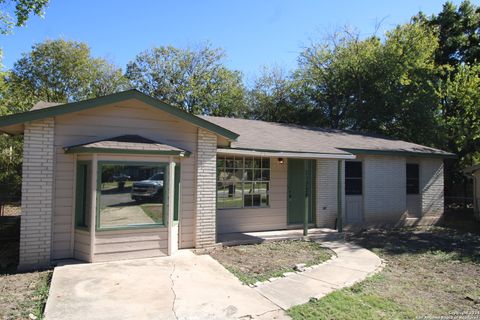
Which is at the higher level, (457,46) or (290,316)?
(457,46)

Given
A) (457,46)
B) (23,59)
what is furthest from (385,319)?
(23,59)

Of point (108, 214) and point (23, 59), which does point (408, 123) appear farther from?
point (23, 59)

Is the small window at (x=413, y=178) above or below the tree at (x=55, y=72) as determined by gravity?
below

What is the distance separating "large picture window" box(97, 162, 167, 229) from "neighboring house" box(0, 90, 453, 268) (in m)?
0.02

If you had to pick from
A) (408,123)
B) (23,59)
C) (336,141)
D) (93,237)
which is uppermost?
(23,59)

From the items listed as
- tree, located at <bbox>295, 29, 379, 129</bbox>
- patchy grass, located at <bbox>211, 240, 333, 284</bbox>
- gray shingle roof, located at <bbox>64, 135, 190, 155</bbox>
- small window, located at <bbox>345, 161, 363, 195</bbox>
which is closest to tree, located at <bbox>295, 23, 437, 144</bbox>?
tree, located at <bbox>295, 29, 379, 129</bbox>

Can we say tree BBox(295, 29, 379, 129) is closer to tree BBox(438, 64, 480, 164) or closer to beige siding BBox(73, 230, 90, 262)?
tree BBox(438, 64, 480, 164)

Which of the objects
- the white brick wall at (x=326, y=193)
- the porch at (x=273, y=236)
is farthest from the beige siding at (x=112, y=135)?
the white brick wall at (x=326, y=193)

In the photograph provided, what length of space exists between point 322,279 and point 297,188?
521 centimetres

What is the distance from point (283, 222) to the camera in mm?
11531

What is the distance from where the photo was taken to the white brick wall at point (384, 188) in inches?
523

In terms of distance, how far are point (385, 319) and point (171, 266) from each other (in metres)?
3.94

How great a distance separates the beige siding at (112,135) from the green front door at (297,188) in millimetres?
4138

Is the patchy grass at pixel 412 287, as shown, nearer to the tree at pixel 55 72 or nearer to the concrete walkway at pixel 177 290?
the concrete walkway at pixel 177 290
